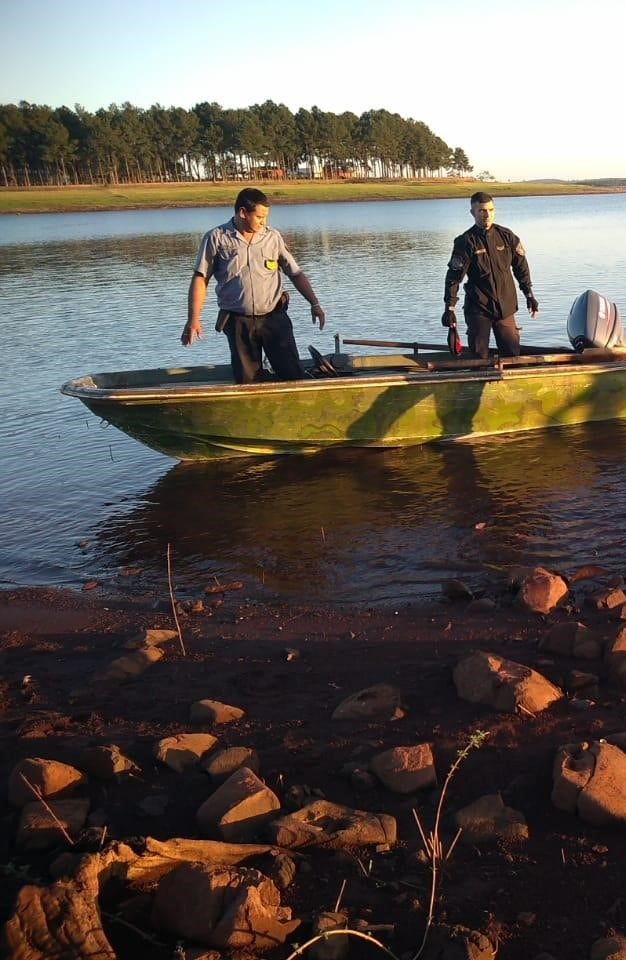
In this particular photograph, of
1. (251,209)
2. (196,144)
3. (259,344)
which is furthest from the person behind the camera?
(196,144)

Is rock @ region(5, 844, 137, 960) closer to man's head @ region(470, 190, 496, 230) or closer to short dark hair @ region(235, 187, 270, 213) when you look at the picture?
short dark hair @ region(235, 187, 270, 213)

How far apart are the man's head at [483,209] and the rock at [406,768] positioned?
543 centimetres

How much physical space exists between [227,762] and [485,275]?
5.63 metres

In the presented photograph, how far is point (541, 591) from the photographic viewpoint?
184 inches

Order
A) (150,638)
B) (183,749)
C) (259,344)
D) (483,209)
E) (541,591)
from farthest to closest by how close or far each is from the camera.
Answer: (259,344) < (483,209) < (541,591) < (150,638) < (183,749)

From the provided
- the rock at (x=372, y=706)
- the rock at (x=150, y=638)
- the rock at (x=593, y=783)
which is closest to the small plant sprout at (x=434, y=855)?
the rock at (x=593, y=783)

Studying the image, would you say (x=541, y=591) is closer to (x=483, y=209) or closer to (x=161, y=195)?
(x=483, y=209)

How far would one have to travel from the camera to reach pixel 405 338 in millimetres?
14047

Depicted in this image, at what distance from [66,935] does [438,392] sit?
625cm

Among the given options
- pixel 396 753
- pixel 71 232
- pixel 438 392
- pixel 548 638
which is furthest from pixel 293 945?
pixel 71 232

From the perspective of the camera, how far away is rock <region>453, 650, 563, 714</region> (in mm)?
3432

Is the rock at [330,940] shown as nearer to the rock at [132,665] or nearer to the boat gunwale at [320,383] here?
the rock at [132,665]

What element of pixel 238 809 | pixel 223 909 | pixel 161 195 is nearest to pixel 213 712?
pixel 238 809

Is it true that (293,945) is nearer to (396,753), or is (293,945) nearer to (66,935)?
(66,935)
